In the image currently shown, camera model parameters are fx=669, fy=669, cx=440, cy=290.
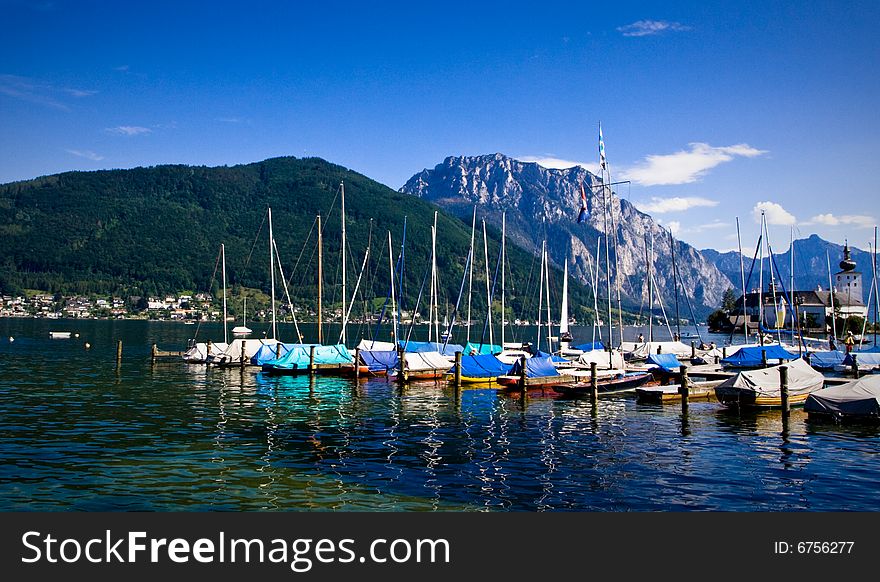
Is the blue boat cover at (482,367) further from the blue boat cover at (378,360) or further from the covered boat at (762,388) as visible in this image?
the covered boat at (762,388)

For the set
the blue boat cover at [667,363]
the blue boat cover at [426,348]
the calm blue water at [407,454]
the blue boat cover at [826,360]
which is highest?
the blue boat cover at [426,348]

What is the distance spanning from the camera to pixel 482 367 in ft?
195

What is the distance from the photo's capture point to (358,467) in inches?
1079

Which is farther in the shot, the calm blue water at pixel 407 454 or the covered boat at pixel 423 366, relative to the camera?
the covered boat at pixel 423 366

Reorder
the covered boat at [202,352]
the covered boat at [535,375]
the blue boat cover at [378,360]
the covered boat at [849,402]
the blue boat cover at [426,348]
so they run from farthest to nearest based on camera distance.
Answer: the covered boat at [202,352], the blue boat cover at [426,348], the blue boat cover at [378,360], the covered boat at [535,375], the covered boat at [849,402]

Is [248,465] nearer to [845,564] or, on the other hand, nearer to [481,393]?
[845,564]

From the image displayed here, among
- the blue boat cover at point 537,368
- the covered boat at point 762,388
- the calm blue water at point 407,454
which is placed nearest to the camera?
the calm blue water at point 407,454

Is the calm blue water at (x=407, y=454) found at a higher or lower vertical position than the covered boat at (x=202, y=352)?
lower

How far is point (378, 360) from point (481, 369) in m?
10.8

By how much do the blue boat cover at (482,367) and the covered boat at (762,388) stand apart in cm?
1999

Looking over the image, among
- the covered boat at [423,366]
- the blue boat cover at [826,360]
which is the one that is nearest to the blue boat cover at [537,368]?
the covered boat at [423,366]

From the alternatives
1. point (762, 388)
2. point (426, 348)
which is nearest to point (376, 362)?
point (426, 348)

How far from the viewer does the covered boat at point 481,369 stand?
58906 millimetres

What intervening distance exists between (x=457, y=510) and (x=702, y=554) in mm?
7979
